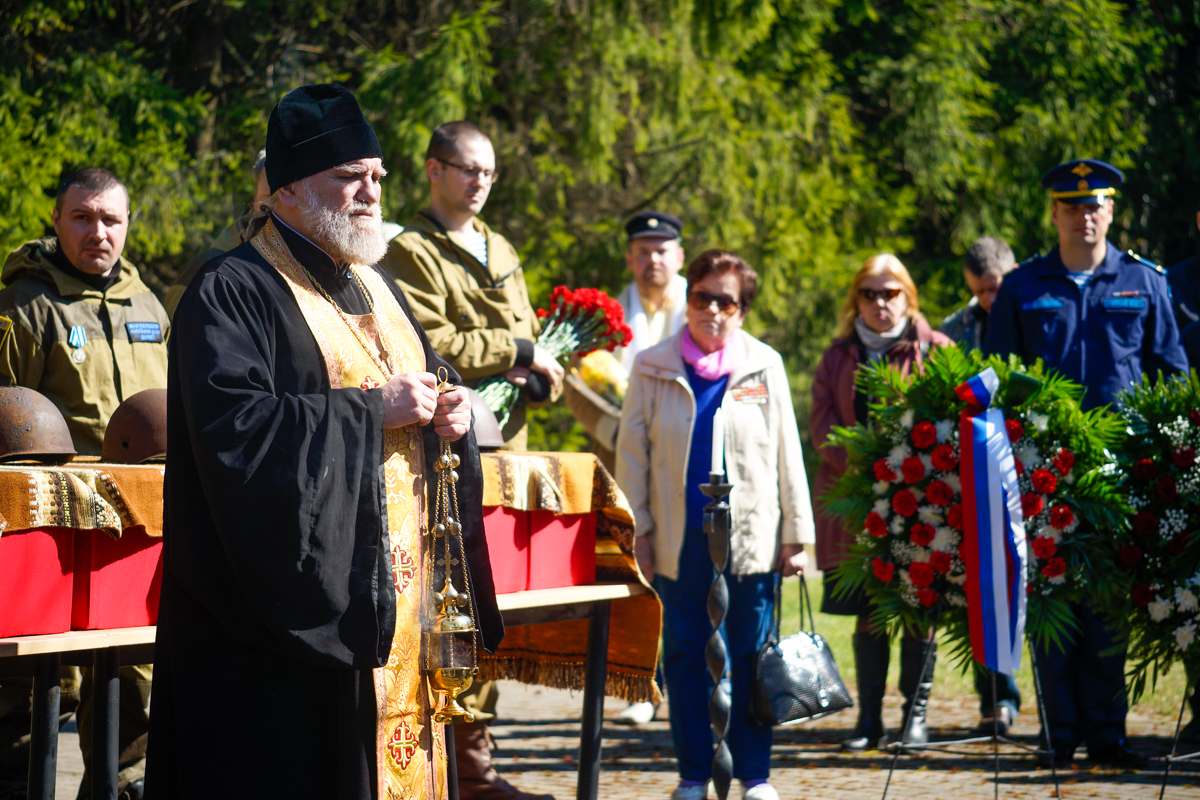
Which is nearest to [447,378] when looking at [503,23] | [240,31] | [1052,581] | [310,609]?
[310,609]

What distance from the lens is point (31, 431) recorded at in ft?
9.71

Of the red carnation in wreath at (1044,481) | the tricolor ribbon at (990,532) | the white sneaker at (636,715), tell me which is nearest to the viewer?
the tricolor ribbon at (990,532)

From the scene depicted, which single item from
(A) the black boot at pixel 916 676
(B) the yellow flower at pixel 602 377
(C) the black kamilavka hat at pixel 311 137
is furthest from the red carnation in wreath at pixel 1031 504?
(C) the black kamilavka hat at pixel 311 137

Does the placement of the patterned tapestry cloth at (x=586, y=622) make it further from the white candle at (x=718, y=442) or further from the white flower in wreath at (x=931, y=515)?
the white flower in wreath at (x=931, y=515)

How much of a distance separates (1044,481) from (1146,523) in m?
0.46

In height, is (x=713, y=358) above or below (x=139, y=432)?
above

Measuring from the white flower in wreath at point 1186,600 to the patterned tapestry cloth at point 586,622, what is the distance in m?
1.83

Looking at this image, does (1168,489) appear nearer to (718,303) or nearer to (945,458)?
(945,458)

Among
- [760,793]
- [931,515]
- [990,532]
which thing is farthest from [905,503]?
[760,793]

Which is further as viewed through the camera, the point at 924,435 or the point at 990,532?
the point at 924,435

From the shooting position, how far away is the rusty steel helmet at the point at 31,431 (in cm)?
293

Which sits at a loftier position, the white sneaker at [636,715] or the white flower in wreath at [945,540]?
the white flower in wreath at [945,540]

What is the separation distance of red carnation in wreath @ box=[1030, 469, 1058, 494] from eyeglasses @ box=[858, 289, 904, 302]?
61.3 inches

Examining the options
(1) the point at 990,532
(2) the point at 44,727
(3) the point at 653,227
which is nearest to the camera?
(2) the point at 44,727
